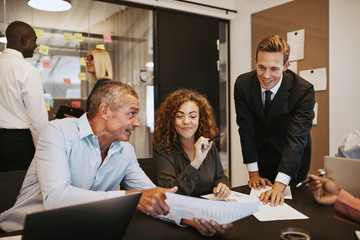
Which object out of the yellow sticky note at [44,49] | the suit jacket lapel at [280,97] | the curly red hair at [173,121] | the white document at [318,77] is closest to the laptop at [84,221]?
the curly red hair at [173,121]

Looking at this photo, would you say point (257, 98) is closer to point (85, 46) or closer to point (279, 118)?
point (279, 118)

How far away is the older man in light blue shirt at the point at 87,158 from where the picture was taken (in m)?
1.22

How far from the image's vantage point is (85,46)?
10.7 ft

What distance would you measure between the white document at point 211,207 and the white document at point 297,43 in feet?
9.45

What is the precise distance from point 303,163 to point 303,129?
0.35m

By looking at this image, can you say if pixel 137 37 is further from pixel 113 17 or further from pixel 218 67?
pixel 218 67

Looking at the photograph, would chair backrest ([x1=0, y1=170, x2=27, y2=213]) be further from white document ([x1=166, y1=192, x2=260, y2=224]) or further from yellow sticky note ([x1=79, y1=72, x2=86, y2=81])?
yellow sticky note ([x1=79, y1=72, x2=86, y2=81])

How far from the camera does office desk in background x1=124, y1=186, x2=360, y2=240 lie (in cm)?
102

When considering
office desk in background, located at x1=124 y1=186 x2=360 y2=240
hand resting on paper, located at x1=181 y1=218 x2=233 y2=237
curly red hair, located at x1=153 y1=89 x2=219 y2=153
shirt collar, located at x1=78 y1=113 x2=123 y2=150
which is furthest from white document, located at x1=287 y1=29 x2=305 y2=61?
hand resting on paper, located at x1=181 y1=218 x2=233 y2=237

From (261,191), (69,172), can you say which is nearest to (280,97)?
(261,191)

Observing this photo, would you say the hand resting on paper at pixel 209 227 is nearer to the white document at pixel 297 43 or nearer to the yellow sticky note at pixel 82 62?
the yellow sticky note at pixel 82 62

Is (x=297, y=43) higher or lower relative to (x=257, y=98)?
higher

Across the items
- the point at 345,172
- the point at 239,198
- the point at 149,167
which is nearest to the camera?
the point at 345,172

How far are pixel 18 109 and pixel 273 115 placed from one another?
1.90 m
